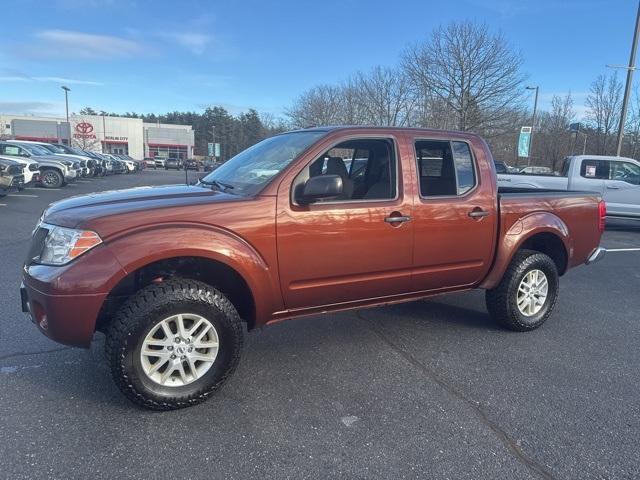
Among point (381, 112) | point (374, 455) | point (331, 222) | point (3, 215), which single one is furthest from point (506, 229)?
point (381, 112)

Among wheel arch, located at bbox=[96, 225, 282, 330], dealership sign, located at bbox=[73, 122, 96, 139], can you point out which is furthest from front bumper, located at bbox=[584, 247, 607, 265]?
dealership sign, located at bbox=[73, 122, 96, 139]

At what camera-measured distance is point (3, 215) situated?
11188 mm

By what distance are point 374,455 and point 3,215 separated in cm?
1168

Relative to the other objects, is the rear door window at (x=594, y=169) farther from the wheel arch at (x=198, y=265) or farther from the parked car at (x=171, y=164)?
Answer: the parked car at (x=171, y=164)

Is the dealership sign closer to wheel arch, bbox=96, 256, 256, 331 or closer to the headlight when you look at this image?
wheel arch, bbox=96, 256, 256, 331

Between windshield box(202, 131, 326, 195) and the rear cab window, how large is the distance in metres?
1.05

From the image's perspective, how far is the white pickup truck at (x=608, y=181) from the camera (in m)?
11.5

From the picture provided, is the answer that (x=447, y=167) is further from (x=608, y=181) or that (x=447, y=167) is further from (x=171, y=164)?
(x=171, y=164)

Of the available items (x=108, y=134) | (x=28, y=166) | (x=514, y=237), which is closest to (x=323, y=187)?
(x=514, y=237)

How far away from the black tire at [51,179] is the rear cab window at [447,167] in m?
18.7

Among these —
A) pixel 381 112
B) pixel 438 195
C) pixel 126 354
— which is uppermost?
pixel 381 112

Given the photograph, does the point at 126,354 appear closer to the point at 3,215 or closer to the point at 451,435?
the point at 451,435

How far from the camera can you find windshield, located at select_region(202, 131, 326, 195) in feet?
11.5

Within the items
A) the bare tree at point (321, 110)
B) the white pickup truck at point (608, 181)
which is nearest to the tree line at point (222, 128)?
the bare tree at point (321, 110)
